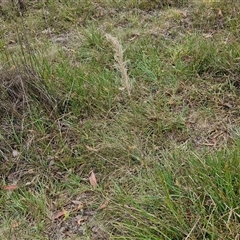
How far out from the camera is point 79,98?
3.16 meters

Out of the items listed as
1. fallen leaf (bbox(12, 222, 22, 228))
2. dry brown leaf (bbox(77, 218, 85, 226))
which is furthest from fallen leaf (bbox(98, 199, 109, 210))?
fallen leaf (bbox(12, 222, 22, 228))

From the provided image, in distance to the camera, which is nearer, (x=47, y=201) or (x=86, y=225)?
(x=86, y=225)

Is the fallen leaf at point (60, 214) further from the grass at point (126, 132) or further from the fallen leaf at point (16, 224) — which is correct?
the fallen leaf at point (16, 224)

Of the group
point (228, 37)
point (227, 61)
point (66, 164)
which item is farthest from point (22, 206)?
point (228, 37)

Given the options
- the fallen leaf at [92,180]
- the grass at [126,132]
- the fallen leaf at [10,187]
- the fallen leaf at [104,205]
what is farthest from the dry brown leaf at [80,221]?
the fallen leaf at [10,187]

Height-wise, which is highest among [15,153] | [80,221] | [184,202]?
[184,202]

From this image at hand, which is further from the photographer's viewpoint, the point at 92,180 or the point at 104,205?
the point at 92,180

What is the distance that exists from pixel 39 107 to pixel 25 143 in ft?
1.06

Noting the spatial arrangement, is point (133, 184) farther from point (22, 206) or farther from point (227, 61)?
point (227, 61)

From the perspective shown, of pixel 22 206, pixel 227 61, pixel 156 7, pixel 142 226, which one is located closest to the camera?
pixel 142 226

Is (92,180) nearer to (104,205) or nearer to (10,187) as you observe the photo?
(104,205)

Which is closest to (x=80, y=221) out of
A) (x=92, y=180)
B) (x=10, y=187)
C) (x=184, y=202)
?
(x=92, y=180)

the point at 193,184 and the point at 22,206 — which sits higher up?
the point at 193,184

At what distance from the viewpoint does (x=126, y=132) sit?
288 cm
